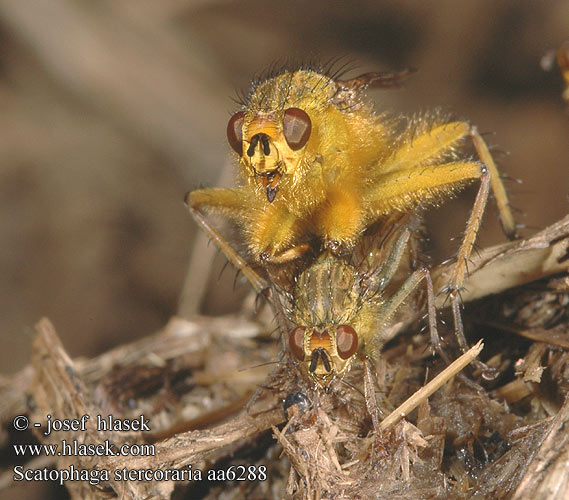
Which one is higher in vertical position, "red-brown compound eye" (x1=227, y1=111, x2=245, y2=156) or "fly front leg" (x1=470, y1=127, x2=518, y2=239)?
"red-brown compound eye" (x1=227, y1=111, x2=245, y2=156)

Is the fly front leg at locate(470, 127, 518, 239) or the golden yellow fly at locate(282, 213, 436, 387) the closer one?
the golden yellow fly at locate(282, 213, 436, 387)

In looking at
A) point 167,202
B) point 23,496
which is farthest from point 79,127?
point 23,496

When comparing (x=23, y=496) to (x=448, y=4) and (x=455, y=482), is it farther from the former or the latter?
(x=448, y=4)

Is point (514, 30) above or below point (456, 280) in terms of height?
above

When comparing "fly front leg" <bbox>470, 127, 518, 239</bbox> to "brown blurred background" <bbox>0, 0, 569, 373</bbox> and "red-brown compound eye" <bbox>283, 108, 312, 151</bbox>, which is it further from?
"brown blurred background" <bbox>0, 0, 569, 373</bbox>

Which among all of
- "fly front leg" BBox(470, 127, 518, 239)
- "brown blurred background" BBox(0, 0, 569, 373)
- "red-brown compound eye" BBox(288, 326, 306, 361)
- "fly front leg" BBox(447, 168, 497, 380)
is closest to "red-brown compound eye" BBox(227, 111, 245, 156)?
"red-brown compound eye" BBox(288, 326, 306, 361)

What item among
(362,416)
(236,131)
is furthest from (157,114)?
(362,416)

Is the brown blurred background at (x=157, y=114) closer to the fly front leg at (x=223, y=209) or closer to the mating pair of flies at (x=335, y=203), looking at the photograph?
the fly front leg at (x=223, y=209)

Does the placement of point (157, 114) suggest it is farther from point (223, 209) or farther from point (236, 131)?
point (236, 131)
